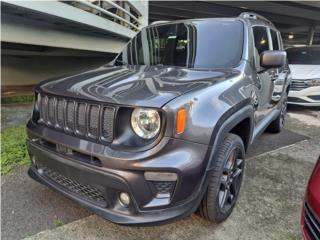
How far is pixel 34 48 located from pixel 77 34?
1.49 metres

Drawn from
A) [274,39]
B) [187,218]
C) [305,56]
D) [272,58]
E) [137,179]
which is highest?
[274,39]

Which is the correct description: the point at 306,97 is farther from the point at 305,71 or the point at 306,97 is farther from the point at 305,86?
the point at 305,71

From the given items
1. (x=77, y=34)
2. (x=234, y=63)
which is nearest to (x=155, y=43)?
(x=234, y=63)

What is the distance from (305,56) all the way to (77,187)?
7759 millimetres

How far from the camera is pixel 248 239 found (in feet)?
7.64

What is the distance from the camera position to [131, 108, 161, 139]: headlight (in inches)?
74.5

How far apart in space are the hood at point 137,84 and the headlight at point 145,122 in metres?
0.06

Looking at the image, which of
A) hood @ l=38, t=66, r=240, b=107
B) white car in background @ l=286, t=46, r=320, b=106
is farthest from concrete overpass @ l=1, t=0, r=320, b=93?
white car in background @ l=286, t=46, r=320, b=106

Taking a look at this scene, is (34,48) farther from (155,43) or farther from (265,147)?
→ (265,147)

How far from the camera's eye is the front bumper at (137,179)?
1.86m

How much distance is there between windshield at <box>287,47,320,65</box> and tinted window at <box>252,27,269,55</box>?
4553mm

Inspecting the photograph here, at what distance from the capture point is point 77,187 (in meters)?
2.21

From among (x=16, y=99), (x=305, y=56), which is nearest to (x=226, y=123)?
(x=16, y=99)

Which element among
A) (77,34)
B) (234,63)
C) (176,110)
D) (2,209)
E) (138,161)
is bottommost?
(2,209)
